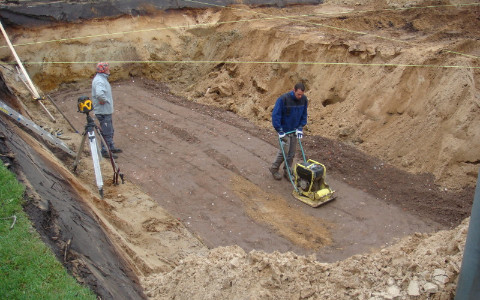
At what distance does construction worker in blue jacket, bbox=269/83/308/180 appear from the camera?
8.79m

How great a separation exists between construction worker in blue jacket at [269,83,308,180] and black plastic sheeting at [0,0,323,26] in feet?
30.1

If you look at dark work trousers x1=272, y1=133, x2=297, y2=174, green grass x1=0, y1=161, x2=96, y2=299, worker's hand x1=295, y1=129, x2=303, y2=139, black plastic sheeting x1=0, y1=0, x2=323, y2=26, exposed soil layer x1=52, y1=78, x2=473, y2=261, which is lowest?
exposed soil layer x1=52, y1=78, x2=473, y2=261

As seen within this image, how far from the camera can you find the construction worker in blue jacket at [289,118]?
8.79m

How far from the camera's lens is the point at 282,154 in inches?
363

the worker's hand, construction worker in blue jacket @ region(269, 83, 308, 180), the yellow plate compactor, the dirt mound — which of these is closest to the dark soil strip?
the dirt mound

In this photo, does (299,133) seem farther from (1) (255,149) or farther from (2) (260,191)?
(1) (255,149)

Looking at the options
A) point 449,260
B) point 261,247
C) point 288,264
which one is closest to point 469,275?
point 449,260

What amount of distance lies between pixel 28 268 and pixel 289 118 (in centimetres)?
573

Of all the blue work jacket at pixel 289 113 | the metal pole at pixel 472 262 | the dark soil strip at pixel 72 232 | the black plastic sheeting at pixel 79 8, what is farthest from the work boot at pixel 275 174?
the black plastic sheeting at pixel 79 8

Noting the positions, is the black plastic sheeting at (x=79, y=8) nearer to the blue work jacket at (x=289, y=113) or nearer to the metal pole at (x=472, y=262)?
the blue work jacket at (x=289, y=113)

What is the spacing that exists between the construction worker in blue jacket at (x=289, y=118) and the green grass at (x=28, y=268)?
5.11 meters

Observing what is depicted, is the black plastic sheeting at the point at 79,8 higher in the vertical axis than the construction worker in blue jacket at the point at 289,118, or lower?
higher

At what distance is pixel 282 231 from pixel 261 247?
0.59m

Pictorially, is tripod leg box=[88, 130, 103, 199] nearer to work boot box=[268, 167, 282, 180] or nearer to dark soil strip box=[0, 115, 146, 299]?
dark soil strip box=[0, 115, 146, 299]
